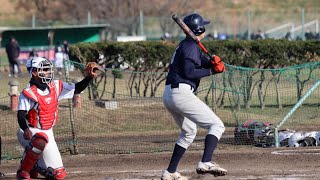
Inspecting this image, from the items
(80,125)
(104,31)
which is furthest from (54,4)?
(80,125)

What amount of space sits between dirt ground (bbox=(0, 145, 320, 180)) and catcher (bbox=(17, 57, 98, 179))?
0.49 meters

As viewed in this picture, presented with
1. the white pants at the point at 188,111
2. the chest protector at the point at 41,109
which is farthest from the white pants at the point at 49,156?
the white pants at the point at 188,111

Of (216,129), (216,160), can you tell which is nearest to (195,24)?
(216,129)

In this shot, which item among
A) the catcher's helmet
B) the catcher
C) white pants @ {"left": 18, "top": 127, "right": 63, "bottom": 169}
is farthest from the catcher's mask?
the catcher's helmet

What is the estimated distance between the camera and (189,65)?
9.56 meters

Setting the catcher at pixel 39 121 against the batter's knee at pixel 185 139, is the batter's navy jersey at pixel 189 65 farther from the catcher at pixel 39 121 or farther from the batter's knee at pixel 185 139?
the catcher at pixel 39 121

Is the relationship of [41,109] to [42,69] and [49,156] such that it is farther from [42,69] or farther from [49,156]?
[49,156]

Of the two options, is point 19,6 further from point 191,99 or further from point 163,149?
point 191,99

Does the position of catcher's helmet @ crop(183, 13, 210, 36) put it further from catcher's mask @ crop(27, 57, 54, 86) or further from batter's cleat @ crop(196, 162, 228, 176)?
catcher's mask @ crop(27, 57, 54, 86)

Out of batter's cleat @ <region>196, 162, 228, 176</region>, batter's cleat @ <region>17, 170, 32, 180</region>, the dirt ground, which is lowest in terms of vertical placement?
the dirt ground

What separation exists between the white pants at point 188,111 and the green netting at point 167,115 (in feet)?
16.0

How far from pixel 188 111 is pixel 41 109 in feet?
6.37

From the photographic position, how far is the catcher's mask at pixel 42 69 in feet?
33.6

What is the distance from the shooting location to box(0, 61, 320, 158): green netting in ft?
50.5
